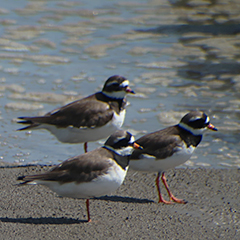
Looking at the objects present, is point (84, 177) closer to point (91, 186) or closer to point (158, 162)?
point (91, 186)

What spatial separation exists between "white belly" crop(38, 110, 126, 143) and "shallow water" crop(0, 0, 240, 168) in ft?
1.48

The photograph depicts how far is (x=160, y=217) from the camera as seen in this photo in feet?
17.5

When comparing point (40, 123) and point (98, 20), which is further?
point (98, 20)

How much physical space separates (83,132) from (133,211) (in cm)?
164

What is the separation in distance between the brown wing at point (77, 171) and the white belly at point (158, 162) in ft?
2.76

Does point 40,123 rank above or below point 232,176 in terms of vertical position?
above

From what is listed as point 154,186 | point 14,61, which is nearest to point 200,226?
point 154,186

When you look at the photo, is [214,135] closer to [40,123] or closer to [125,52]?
[40,123]

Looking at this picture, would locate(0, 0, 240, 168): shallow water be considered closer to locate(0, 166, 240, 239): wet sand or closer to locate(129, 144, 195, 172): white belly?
locate(0, 166, 240, 239): wet sand

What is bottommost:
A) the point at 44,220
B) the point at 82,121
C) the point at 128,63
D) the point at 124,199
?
the point at 128,63

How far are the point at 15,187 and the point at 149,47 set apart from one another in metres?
7.99

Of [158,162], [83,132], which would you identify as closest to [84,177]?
[158,162]

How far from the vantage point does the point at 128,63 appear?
11.8m

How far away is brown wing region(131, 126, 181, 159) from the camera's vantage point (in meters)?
5.71
